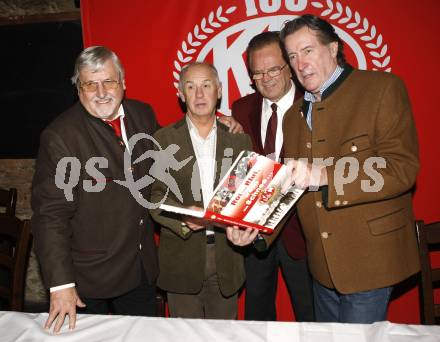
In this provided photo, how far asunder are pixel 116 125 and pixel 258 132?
88cm

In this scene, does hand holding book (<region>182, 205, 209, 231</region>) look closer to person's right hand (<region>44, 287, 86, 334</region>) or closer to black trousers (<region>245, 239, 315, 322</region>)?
person's right hand (<region>44, 287, 86, 334</region>)

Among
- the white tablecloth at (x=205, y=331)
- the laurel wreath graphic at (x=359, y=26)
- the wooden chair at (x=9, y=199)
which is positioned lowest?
the white tablecloth at (x=205, y=331)

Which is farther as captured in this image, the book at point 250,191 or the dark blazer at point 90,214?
the dark blazer at point 90,214

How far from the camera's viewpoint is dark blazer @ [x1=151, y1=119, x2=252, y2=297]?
7.17 ft

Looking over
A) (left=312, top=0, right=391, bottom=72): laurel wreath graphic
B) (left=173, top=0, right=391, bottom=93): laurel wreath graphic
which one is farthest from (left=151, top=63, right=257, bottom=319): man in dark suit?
(left=312, top=0, right=391, bottom=72): laurel wreath graphic

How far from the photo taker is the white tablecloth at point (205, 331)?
132cm

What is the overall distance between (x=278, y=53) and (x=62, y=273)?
1.66 m

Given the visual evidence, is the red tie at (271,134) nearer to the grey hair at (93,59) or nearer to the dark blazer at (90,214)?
the dark blazer at (90,214)

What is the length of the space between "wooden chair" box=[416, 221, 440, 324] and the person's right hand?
1.43 m

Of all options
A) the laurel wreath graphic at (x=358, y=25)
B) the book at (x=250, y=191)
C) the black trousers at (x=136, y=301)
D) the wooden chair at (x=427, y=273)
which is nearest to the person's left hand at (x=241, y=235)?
the book at (x=250, y=191)

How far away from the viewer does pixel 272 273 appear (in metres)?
2.67

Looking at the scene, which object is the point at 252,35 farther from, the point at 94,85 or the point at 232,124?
the point at 94,85

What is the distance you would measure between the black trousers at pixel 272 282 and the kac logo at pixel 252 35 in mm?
1106

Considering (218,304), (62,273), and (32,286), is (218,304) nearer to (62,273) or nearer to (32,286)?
(62,273)
